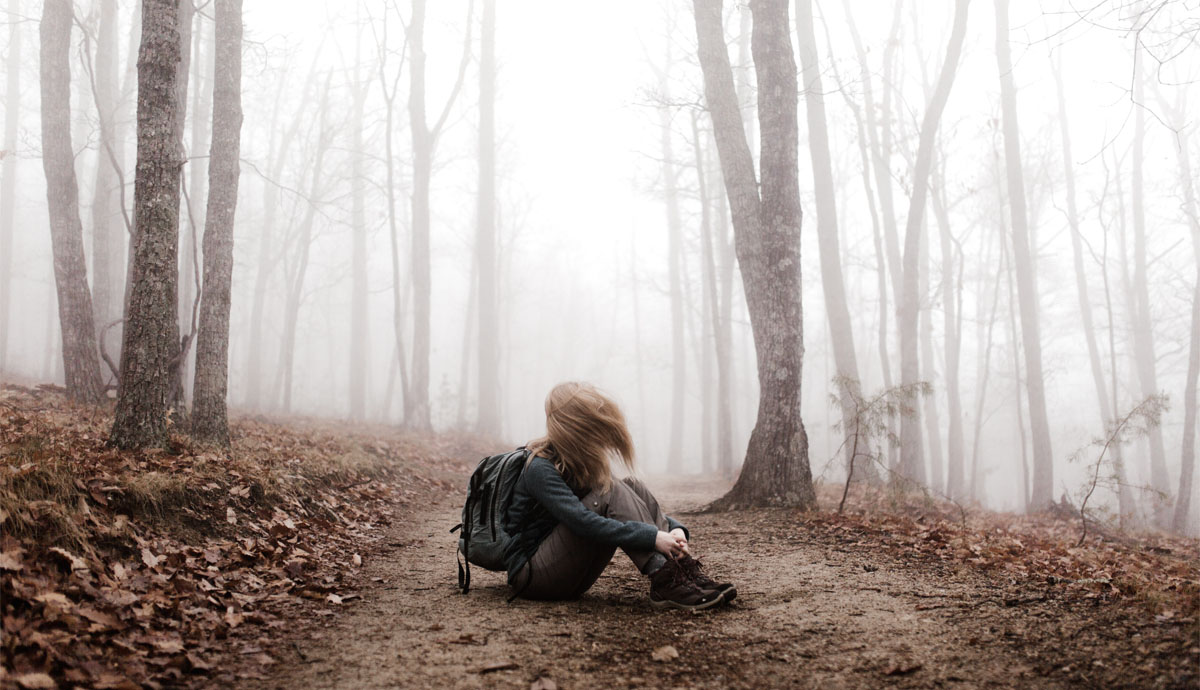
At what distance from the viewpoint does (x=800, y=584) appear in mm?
4707

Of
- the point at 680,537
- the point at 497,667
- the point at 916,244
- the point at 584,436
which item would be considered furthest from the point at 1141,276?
the point at 497,667

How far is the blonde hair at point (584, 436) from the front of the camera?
405cm

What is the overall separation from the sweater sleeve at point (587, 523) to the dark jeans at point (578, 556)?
0.10m

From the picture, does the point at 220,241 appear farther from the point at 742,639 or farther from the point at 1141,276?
the point at 1141,276

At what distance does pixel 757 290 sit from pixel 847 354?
20.8ft

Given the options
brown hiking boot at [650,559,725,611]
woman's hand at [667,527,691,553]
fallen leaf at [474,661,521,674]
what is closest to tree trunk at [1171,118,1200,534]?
brown hiking boot at [650,559,725,611]

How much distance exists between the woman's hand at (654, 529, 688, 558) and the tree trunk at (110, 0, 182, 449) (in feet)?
14.2

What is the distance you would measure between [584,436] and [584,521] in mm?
475

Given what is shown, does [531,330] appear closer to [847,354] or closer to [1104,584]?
[847,354]

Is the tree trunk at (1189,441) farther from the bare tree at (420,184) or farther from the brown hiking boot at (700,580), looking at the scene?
the bare tree at (420,184)

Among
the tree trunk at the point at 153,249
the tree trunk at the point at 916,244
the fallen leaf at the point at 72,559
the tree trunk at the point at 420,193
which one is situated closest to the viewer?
the fallen leaf at the point at 72,559

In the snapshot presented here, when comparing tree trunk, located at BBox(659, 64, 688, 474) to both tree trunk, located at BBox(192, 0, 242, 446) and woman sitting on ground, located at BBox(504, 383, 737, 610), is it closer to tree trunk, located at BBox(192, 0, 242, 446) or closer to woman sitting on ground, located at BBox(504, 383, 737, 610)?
tree trunk, located at BBox(192, 0, 242, 446)

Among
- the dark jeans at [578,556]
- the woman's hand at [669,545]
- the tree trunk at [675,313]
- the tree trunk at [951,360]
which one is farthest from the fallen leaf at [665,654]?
the tree trunk at [675,313]

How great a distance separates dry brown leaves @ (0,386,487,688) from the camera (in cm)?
293
